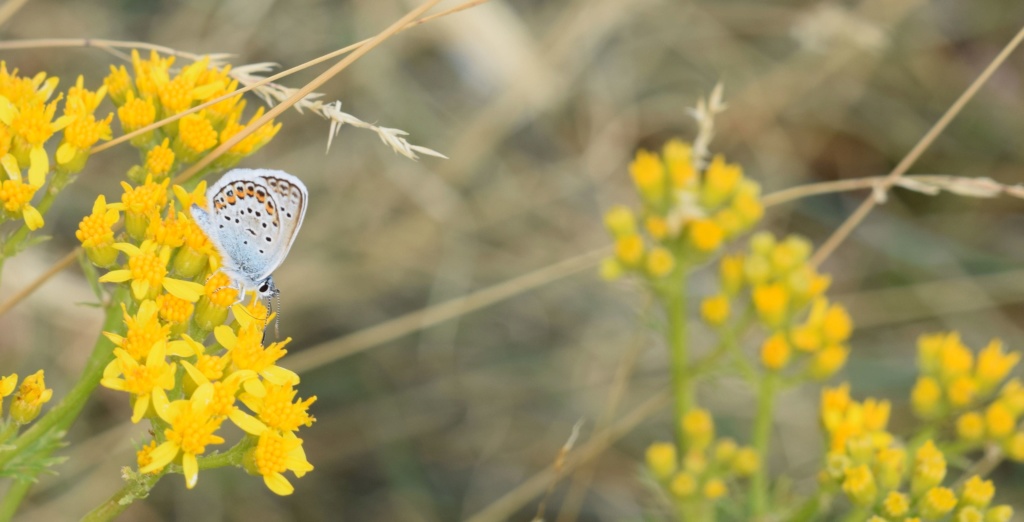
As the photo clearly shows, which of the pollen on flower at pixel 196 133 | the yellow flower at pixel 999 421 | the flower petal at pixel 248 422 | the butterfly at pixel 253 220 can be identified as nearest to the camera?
the flower petal at pixel 248 422

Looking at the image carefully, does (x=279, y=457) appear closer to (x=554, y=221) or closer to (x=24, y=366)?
(x=24, y=366)

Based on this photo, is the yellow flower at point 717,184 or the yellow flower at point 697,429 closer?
the yellow flower at point 697,429

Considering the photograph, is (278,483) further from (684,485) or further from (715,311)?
(715,311)

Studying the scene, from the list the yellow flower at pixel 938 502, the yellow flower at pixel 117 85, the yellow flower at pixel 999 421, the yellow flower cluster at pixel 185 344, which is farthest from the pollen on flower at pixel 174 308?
the yellow flower at pixel 999 421

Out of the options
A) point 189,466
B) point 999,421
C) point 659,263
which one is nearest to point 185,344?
point 189,466

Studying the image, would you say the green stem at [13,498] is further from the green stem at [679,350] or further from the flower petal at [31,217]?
the green stem at [679,350]

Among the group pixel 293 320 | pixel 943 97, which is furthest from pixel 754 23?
pixel 293 320
